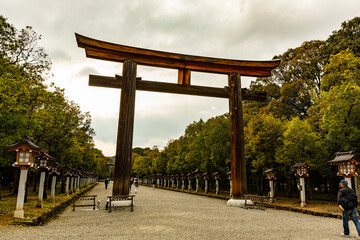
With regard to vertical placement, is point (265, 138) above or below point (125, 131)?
above

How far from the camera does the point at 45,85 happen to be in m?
16.8

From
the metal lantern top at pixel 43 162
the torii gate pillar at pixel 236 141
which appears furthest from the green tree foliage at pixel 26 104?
the torii gate pillar at pixel 236 141

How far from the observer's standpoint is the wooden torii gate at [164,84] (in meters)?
11.1

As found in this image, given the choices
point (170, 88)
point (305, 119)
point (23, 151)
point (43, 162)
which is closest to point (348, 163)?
point (305, 119)

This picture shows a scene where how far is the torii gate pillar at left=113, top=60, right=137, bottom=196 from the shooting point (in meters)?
10.8

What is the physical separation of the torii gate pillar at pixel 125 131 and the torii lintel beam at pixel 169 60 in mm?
568

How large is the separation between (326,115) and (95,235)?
1450 cm

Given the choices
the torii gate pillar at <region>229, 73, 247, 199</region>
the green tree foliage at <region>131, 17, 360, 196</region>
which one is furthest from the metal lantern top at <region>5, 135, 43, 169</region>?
the green tree foliage at <region>131, 17, 360, 196</region>

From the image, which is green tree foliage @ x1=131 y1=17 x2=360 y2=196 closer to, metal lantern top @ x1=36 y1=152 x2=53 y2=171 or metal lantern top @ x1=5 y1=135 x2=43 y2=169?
metal lantern top @ x1=36 y1=152 x2=53 y2=171

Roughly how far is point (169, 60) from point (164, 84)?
4.35 ft

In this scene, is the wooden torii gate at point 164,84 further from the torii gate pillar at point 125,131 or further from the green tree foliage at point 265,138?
the green tree foliage at point 265,138

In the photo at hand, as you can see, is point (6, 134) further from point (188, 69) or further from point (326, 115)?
point (326, 115)

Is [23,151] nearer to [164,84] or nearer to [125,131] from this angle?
[125,131]

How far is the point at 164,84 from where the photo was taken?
1278 cm
